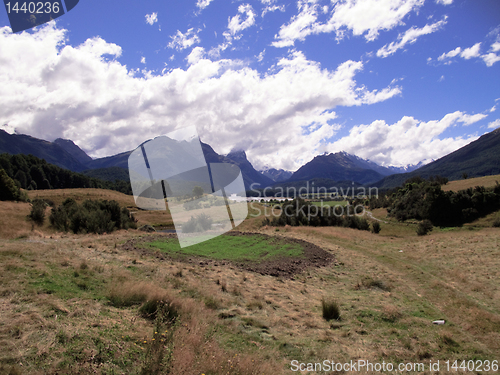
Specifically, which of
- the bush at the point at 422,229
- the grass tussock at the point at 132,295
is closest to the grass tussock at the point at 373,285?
the grass tussock at the point at 132,295

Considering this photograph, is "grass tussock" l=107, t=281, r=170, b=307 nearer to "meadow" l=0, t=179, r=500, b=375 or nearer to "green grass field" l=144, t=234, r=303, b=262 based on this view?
"meadow" l=0, t=179, r=500, b=375

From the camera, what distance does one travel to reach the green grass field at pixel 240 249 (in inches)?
724

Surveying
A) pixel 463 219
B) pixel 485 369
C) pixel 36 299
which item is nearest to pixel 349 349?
pixel 485 369

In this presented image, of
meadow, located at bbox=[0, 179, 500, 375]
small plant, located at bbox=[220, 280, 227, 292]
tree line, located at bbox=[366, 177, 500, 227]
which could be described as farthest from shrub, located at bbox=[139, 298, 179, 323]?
tree line, located at bbox=[366, 177, 500, 227]

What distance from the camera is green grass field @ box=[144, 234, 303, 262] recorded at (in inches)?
724

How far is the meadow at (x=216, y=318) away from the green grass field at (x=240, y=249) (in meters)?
3.16

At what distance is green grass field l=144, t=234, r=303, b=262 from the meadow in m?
3.16

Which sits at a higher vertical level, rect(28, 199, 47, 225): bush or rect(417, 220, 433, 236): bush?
rect(28, 199, 47, 225): bush

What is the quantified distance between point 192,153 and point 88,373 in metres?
9.88

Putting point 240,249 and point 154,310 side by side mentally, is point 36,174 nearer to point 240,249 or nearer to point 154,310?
point 240,249

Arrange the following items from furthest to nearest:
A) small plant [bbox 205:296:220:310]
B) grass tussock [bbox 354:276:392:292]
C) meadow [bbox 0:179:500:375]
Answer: grass tussock [bbox 354:276:392:292], small plant [bbox 205:296:220:310], meadow [bbox 0:179:500:375]

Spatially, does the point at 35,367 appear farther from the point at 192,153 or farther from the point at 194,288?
the point at 192,153

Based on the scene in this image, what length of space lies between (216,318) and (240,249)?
14.6 metres

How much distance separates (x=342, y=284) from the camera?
14289 mm
